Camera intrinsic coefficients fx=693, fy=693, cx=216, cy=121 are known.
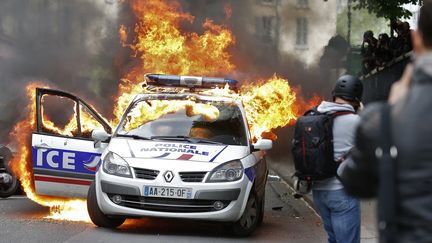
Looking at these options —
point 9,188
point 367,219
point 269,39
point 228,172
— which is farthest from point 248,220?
point 269,39

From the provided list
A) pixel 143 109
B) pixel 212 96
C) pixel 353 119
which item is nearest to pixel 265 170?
pixel 212 96

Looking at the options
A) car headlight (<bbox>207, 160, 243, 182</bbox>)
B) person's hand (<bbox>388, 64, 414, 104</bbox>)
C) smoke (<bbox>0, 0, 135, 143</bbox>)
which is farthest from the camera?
smoke (<bbox>0, 0, 135, 143</bbox>)

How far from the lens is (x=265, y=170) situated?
9.02 metres

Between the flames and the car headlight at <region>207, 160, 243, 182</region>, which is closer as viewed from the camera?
the car headlight at <region>207, 160, 243, 182</region>

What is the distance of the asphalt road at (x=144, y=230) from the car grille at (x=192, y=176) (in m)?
0.66

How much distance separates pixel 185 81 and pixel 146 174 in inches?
71.7

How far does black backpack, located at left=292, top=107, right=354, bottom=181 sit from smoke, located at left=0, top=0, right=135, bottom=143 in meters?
11.2

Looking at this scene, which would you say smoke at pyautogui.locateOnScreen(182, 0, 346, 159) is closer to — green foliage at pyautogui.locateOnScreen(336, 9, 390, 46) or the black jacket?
green foliage at pyautogui.locateOnScreen(336, 9, 390, 46)

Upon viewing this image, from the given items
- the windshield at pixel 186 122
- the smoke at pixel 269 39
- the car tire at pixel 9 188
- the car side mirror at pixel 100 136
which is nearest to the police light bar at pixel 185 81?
the windshield at pixel 186 122

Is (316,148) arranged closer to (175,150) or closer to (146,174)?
(146,174)

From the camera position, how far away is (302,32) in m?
17.2

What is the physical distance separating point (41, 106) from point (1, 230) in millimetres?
1661

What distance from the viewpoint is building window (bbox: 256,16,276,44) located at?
16.2 m

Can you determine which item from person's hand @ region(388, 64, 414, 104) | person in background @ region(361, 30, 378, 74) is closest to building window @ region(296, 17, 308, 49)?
person in background @ region(361, 30, 378, 74)
